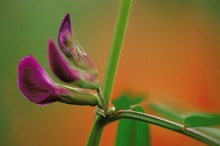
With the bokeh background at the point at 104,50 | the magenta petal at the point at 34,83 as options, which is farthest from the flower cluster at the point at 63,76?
the bokeh background at the point at 104,50

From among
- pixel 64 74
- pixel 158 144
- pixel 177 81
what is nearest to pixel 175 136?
pixel 158 144

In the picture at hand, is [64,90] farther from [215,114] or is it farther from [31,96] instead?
[215,114]

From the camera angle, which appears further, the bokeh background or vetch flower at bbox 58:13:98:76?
the bokeh background

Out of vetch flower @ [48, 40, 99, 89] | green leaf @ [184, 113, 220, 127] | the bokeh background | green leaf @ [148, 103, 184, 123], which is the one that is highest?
the bokeh background

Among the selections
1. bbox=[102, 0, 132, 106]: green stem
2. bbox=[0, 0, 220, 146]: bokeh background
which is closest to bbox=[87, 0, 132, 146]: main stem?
bbox=[102, 0, 132, 106]: green stem

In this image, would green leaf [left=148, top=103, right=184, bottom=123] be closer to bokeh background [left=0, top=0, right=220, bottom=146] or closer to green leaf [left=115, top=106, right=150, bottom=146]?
green leaf [left=115, top=106, right=150, bottom=146]

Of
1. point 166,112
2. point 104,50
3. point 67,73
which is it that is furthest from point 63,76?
point 104,50

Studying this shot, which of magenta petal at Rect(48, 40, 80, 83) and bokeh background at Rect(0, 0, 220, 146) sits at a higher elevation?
bokeh background at Rect(0, 0, 220, 146)

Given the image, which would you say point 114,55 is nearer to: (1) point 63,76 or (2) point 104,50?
(1) point 63,76
